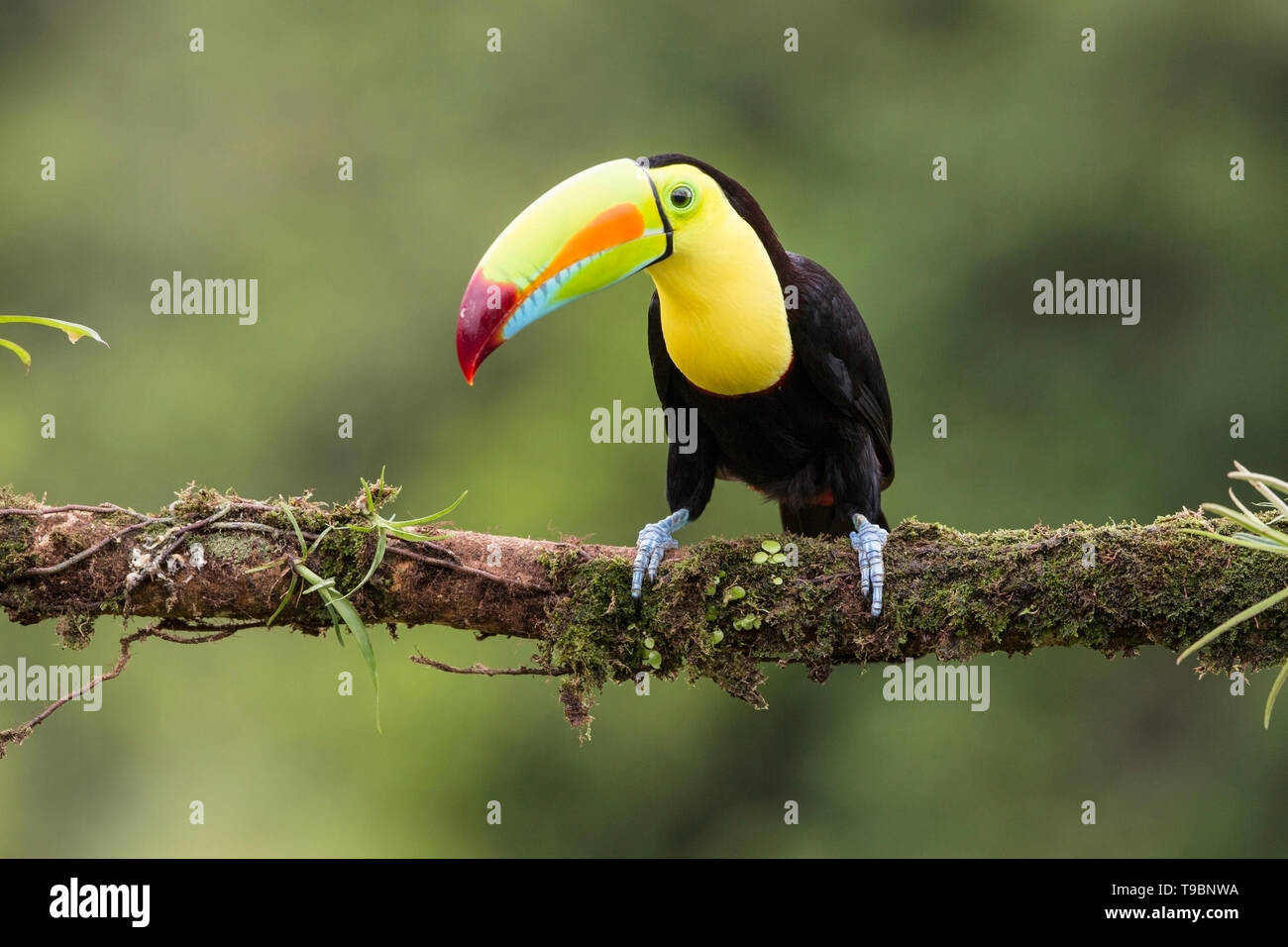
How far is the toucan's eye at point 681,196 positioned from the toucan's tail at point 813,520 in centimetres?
82

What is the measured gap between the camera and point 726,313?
119 inches

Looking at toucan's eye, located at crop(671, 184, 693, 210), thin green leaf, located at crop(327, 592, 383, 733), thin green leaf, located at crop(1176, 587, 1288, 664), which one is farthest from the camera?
toucan's eye, located at crop(671, 184, 693, 210)

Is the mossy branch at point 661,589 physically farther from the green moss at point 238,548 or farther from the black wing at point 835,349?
the black wing at point 835,349

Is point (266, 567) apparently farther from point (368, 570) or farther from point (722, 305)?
point (722, 305)

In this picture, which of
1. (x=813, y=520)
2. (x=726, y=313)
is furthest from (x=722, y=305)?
(x=813, y=520)

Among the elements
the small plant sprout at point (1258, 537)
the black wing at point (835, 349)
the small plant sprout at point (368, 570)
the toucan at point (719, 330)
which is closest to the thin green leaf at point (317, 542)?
the small plant sprout at point (368, 570)

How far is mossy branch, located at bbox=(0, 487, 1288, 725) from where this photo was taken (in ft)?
8.76

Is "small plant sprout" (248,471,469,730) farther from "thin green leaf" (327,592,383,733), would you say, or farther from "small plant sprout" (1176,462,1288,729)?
"small plant sprout" (1176,462,1288,729)

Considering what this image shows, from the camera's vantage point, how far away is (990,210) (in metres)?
6.57

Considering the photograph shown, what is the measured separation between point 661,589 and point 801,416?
2.03ft

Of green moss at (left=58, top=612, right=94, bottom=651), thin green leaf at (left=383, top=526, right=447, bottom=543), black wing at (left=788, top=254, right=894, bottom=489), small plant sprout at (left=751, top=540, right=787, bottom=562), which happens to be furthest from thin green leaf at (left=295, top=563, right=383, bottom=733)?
black wing at (left=788, top=254, right=894, bottom=489)

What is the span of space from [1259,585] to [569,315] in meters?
4.48

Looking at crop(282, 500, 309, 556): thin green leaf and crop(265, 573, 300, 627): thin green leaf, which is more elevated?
crop(282, 500, 309, 556): thin green leaf

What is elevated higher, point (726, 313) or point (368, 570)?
point (726, 313)
